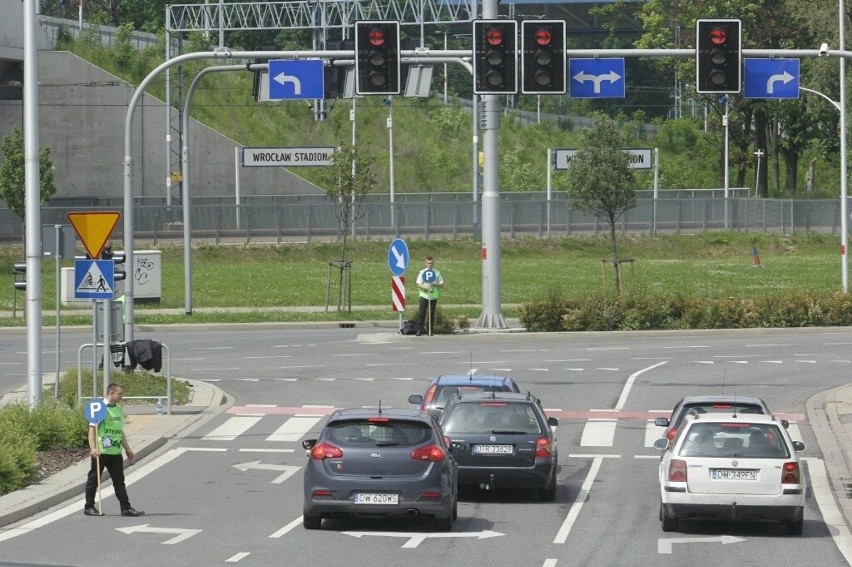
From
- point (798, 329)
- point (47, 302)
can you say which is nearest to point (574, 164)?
point (798, 329)

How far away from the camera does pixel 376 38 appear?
92.6 ft

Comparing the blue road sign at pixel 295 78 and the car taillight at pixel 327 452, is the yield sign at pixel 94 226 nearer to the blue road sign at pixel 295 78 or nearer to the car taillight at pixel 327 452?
the car taillight at pixel 327 452

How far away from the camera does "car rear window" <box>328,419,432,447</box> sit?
53.6 ft

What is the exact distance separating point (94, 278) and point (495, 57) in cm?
934

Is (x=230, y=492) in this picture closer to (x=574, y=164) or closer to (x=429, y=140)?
(x=574, y=164)

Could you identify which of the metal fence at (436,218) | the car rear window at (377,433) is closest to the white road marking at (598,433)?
the car rear window at (377,433)

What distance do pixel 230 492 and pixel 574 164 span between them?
32532 mm

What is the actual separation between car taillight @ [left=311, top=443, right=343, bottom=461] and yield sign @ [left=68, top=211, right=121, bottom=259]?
7.94m

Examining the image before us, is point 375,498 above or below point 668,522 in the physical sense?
above

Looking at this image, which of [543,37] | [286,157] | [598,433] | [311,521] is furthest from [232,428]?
[286,157]

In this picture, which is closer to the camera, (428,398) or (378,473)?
(378,473)

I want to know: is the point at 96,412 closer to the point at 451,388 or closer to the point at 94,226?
the point at 94,226

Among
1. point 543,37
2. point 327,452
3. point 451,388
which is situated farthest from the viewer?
point 543,37

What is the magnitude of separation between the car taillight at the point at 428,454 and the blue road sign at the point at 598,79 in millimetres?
16437
